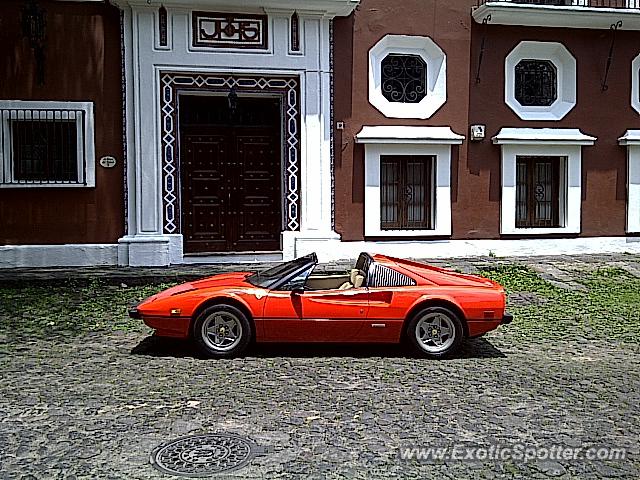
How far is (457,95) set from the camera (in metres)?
14.8

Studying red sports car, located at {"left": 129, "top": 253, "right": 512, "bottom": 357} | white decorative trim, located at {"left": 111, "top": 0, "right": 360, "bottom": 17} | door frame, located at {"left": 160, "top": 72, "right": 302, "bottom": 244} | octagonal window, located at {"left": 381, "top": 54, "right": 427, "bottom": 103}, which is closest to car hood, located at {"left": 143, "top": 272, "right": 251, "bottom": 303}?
red sports car, located at {"left": 129, "top": 253, "right": 512, "bottom": 357}

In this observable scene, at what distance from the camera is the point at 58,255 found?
1362cm

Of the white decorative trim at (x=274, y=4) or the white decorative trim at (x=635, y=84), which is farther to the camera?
the white decorative trim at (x=635, y=84)

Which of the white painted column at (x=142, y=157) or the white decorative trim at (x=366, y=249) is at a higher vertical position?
the white painted column at (x=142, y=157)

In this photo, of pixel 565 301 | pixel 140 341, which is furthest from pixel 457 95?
pixel 140 341

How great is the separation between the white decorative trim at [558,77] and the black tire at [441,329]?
8980mm

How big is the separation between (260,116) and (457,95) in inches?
159

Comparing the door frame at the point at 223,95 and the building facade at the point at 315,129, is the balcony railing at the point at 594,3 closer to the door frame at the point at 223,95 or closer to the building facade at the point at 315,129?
the building facade at the point at 315,129

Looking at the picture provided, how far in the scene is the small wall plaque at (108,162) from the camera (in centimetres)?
1364

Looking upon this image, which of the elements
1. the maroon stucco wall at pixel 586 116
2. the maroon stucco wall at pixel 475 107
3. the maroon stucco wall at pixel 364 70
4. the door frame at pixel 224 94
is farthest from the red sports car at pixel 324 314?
the maroon stucco wall at pixel 586 116

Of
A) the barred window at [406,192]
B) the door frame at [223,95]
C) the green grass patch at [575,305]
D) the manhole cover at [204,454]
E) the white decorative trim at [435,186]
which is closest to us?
the manhole cover at [204,454]

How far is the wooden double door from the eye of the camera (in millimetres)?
14250

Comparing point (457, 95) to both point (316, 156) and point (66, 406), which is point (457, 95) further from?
point (66, 406)

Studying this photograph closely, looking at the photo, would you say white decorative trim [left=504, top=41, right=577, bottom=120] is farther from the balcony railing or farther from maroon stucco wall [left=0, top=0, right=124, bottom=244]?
maroon stucco wall [left=0, top=0, right=124, bottom=244]
